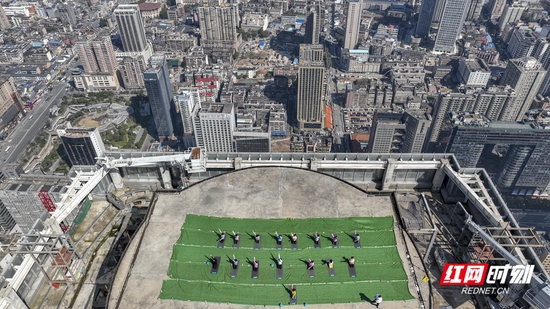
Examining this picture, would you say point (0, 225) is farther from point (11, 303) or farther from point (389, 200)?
point (389, 200)

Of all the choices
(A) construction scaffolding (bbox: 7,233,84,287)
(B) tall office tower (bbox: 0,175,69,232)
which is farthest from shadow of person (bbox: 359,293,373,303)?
(B) tall office tower (bbox: 0,175,69,232)

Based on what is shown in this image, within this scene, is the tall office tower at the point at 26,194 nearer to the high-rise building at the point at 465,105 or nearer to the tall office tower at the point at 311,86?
the tall office tower at the point at 311,86

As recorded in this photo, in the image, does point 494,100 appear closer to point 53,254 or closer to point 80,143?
point 53,254

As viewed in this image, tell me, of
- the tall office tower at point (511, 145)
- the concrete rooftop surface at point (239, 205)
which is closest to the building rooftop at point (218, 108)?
the tall office tower at point (511, 145)

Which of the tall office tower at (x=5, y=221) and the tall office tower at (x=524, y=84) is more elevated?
the tall office tower at (x=524, y=84)

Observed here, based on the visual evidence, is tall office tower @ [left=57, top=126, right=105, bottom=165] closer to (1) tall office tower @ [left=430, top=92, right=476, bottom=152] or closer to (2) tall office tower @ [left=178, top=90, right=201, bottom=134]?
(2) tall office tower @ [left=178, top=90, right=201, bottom=134]

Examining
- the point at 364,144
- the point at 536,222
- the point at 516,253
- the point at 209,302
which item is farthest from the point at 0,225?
the point at 536,222
